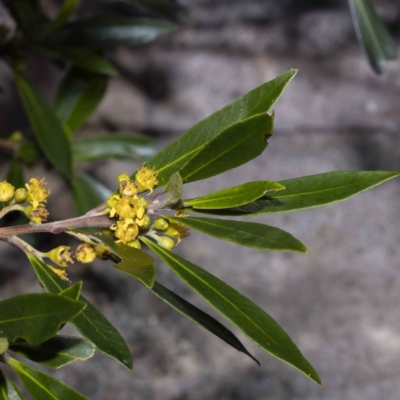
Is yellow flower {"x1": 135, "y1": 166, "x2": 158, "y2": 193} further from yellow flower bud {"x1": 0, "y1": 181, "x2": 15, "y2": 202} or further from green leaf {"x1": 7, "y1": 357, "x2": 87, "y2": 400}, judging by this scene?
green leaf {"x1": 7, "y1": 357, "x2": 87, "y2": 400}

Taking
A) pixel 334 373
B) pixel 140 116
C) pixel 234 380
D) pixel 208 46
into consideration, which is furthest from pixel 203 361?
pixel 208 46

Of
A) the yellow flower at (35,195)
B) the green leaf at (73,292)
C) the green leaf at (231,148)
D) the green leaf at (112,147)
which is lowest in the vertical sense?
the green leaf at (112,147)

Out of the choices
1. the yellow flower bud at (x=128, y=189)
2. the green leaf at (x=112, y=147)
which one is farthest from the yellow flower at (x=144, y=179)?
the green leaf at (x=112, y=147)

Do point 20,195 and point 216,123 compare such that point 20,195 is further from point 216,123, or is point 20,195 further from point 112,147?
point 112,147

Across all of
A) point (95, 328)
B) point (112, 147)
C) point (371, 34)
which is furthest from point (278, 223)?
point (95, 328)

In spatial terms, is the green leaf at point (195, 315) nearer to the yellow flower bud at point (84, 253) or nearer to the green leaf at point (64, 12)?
the yellow flower bud at point (84, 253)
